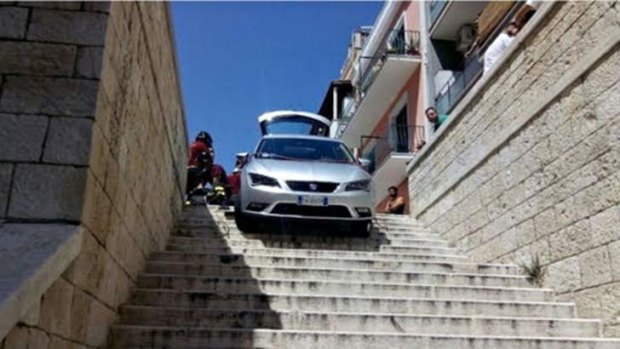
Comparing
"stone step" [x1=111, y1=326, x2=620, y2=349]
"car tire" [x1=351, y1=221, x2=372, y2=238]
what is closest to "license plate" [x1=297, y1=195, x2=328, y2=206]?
"car tire" [x1=351, y1=221, x2=372, y2=238]

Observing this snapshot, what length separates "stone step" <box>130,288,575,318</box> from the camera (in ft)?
15.6

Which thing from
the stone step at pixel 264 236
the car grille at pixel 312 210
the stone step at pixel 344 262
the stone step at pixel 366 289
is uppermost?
the car grille at pixel 312 210

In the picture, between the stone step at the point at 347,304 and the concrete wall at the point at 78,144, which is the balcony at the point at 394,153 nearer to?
the stone step at the point at 347,304

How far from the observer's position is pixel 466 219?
7582mm

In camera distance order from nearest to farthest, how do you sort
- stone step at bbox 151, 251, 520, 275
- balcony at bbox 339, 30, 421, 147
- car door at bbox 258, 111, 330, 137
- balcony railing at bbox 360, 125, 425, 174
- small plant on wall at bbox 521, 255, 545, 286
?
small plant on wall at bbox 521, 255, 545, 286, stone step at bbox 151, 251, 520, 275, car door at bbox 258, 111, 330, 137, balcony railing at bbox 360, 125, 425, 174, balcony at bbox 339, 30, 421, 147

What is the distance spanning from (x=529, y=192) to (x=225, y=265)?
10.5 feet

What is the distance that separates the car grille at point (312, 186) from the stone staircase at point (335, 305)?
3.31 ft

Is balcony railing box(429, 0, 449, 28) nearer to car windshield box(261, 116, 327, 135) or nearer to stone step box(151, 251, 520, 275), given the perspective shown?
car windshield box(261, 116, 327, 135)

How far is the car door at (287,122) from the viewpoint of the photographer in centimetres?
1505

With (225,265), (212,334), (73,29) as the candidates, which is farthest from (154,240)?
(73,29)

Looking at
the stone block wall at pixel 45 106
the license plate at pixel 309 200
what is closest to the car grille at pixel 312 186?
the license plate at pixel 309 200

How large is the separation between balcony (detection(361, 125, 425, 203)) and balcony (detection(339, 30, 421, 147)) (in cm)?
172

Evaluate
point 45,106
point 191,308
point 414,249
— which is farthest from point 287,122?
point 45,106

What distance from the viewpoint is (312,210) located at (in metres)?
7.66
